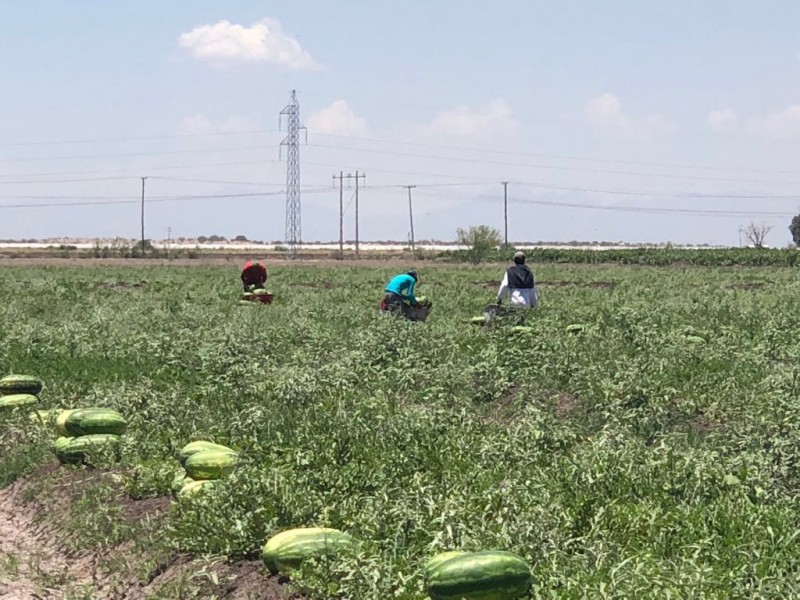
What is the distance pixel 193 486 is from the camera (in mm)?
7754

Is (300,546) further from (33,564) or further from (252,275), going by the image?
(252,275)

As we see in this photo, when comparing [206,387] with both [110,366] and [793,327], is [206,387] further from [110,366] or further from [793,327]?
[793,327]

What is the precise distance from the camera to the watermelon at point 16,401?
11.7 m

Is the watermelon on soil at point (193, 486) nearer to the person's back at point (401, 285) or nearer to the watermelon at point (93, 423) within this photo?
the watermelon at point (93, 423)

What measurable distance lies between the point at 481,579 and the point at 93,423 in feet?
18.8

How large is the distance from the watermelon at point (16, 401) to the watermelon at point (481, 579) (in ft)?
25.3

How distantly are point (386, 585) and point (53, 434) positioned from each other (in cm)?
597

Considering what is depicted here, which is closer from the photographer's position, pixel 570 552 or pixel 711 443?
pixel 570 552

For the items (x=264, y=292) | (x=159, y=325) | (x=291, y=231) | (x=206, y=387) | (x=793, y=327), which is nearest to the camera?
(x=206, y=387)

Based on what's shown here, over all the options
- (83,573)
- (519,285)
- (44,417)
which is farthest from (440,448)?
(519,285)

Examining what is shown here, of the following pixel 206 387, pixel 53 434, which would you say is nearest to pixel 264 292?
pixel 206 387

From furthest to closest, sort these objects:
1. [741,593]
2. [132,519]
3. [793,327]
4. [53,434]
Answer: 1. [793,327]
2. [53,434]
3. [132,519]
4. [741,593]

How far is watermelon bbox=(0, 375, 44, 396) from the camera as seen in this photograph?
40.2 feet

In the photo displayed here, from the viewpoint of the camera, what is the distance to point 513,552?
18.8ft
